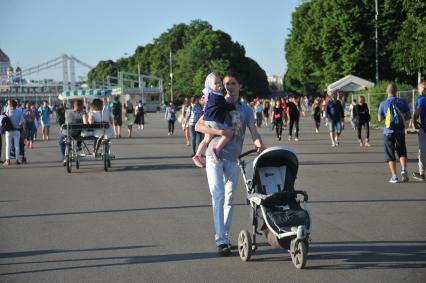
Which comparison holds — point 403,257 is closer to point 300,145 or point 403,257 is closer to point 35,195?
point 35,195

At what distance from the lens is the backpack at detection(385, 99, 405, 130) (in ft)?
47.3

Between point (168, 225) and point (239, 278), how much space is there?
3214mm

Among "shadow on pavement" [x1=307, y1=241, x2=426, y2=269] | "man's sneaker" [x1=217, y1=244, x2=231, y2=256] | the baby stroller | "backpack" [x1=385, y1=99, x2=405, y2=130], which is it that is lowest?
"shadow on pavement" [x1=307, y1=241, x2=426, y2=269]

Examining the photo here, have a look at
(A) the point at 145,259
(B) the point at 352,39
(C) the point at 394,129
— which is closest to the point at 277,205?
(A) the point at 145,259

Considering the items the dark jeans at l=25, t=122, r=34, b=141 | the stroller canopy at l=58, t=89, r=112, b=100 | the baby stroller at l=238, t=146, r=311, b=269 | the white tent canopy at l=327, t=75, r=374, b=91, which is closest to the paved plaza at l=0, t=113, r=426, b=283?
the baby stroller at l=238, t=146, r=311, b=269

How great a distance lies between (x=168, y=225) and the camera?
33.2 ft

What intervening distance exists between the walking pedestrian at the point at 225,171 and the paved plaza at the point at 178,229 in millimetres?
297

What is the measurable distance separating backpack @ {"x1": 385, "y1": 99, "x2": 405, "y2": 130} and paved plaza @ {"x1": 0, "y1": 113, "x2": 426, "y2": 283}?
3.53 feet

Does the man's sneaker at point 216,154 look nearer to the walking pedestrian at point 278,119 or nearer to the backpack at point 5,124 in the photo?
the backpack at point 5,124

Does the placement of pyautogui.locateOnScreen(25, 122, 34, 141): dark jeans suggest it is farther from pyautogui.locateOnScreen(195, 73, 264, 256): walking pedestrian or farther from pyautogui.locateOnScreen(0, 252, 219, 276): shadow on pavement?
pyautogui.locateOnScreen(195, 73, 264, 256): walking pedestrian

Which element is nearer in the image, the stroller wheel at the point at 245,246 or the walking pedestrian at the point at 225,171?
the stroller wheel at the point at 245,246

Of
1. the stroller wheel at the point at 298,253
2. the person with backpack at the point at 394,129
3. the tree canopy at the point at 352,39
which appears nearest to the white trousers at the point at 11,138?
the person with backpack at the point at 394,129

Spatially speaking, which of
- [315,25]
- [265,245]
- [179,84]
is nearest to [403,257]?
[265,245]

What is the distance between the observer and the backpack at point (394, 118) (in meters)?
14.4
